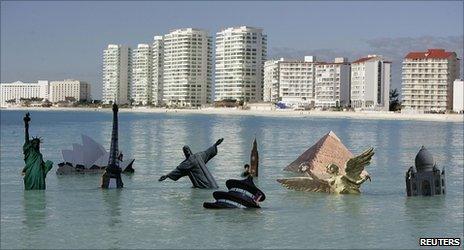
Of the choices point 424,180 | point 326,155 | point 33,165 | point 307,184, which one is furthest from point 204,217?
point 326,155

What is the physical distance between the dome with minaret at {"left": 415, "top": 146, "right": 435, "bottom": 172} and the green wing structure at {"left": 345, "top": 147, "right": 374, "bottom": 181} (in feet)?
6.08

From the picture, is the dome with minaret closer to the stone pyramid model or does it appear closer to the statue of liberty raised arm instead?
the stone pyramid model

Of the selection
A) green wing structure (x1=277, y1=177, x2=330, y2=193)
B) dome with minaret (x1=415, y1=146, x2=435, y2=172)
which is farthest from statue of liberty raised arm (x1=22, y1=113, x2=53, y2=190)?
dome with minaret (x1=415, y1=146, x2=435, y2=172)

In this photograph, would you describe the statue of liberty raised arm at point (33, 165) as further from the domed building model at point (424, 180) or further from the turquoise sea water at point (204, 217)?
the domed building model at point (424, 180)

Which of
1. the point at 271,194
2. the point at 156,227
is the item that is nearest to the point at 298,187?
the point at 271,194

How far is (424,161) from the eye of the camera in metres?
27.7

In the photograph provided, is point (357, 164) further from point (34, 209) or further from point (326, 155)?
point (34, 209)

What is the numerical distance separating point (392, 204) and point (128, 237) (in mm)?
10877

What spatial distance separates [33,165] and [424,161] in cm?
1469

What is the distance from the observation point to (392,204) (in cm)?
2669

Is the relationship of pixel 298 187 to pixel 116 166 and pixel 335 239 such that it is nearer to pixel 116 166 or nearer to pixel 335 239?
pixel 116 166

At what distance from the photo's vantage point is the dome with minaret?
27.4 meters

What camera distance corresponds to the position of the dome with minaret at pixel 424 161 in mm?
27438

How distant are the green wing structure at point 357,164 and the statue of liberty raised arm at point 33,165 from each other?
11436 mm
